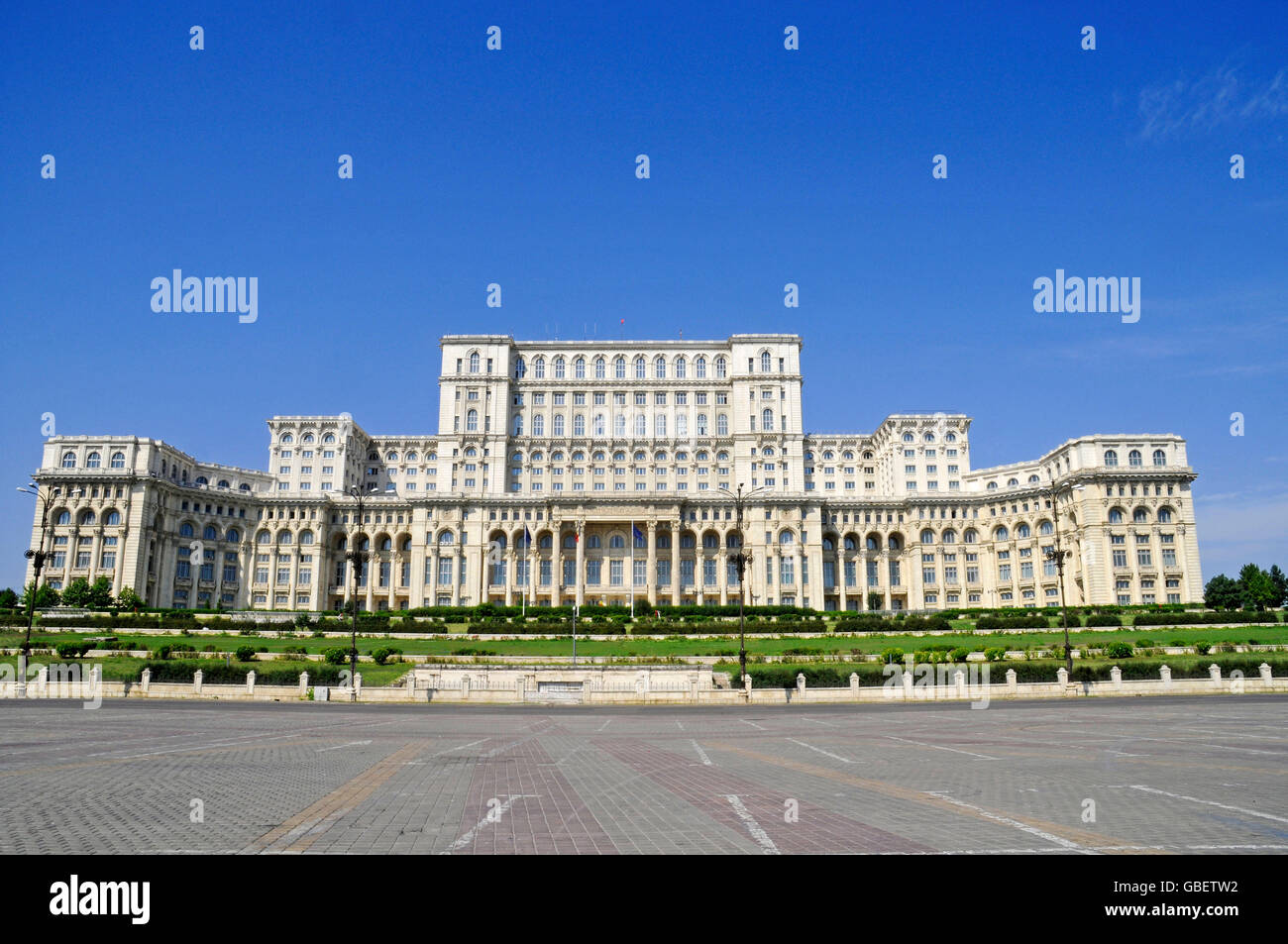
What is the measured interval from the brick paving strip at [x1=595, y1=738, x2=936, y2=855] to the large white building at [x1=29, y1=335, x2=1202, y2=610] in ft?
276

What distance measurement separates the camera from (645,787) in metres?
13.0

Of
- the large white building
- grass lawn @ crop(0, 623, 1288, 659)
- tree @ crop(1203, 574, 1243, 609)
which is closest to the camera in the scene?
grass lawn @ crop(0, 623, 1288, 659)

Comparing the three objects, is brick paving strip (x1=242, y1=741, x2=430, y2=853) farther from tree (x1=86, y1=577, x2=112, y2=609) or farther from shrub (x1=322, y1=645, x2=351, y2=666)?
tree (x1=86, y1=577, x2=112, y2=609)

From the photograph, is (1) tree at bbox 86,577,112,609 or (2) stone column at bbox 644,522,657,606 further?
(2) stone column at bbox 644,522,657,606

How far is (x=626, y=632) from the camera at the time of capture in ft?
230

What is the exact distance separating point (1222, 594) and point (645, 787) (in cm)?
9734

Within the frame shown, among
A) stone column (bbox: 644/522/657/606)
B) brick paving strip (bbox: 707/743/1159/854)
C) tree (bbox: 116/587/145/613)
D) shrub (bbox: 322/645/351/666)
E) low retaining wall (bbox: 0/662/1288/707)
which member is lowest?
low retaining wall (bbox: 0/662/1288/707)

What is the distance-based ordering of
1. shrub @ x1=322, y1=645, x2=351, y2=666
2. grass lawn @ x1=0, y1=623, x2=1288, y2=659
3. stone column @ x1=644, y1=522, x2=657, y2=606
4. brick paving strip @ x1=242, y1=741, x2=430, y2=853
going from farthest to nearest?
stone column @ x1=644, y1=522, x2=657, y2=606, grass lawn @ x1=0, y1=623, x2=1288, y2=659, shrub @ x1=322, y1=645, x2=351, y2=666, brick paving strip @ x1=242, y1=741, x2=430, y2=853

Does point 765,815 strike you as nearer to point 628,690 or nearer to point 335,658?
point 628,690

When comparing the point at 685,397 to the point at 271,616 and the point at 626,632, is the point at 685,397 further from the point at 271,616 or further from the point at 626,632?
the point at 271,616

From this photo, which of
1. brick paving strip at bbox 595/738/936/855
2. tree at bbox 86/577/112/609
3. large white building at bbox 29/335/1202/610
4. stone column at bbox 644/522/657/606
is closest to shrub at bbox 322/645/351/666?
brick paving strip at bbox 595/738/936/855

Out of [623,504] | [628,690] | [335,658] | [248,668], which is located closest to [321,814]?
[628,690]

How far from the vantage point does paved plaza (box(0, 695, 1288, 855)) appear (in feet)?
29.2

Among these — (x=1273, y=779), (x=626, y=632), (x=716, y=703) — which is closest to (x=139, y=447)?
(x=626, y=632)
